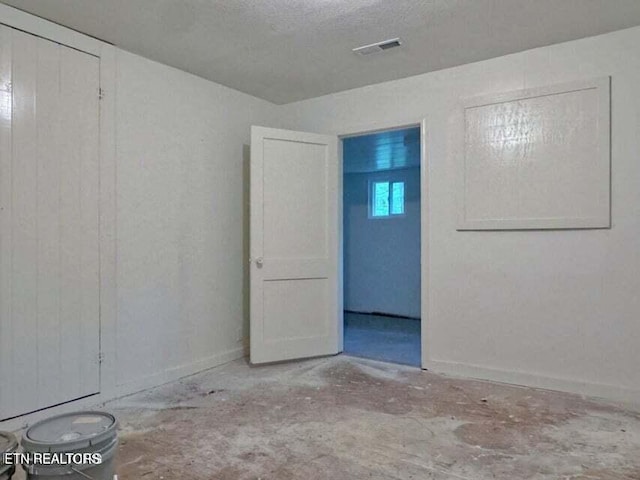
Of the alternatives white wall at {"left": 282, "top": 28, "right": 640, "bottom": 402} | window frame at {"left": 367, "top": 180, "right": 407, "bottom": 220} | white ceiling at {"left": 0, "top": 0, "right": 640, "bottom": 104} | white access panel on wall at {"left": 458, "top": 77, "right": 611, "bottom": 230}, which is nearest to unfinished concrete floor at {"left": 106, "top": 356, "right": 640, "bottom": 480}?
white wall at {"left": 282, "top": 28, "right": 640, "bottom": 402}

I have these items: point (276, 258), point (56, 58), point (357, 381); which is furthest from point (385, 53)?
point (357, 381)

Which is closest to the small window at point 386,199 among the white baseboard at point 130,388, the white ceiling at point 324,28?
the white ceiling at point 324,28

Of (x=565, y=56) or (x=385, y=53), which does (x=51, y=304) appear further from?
(x=565, y=56)

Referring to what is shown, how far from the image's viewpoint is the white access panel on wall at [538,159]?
3010 millimetres

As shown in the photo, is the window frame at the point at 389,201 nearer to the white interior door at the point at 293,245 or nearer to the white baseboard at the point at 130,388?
the white interior door at the point at 293,245

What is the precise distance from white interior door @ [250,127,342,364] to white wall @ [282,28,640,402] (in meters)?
0.62

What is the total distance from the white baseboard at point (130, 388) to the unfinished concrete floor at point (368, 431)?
0.36 ft

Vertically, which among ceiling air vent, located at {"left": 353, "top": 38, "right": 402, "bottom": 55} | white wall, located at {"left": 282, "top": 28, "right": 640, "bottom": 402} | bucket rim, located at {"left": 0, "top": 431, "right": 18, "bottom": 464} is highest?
ceiling air vent, located at {"left": 353, "top": 38, "right": 402, "bottom": 55}

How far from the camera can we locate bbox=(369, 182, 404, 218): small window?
6938 mm

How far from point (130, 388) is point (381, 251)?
4.58 m

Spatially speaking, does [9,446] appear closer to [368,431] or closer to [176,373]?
[368,431]

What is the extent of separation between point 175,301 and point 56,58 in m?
1.85

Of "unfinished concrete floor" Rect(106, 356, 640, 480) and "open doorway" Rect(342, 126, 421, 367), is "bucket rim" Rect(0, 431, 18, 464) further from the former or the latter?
"open doorway" Rect(342, 126, 421, 367)

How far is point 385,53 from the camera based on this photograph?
326cm
